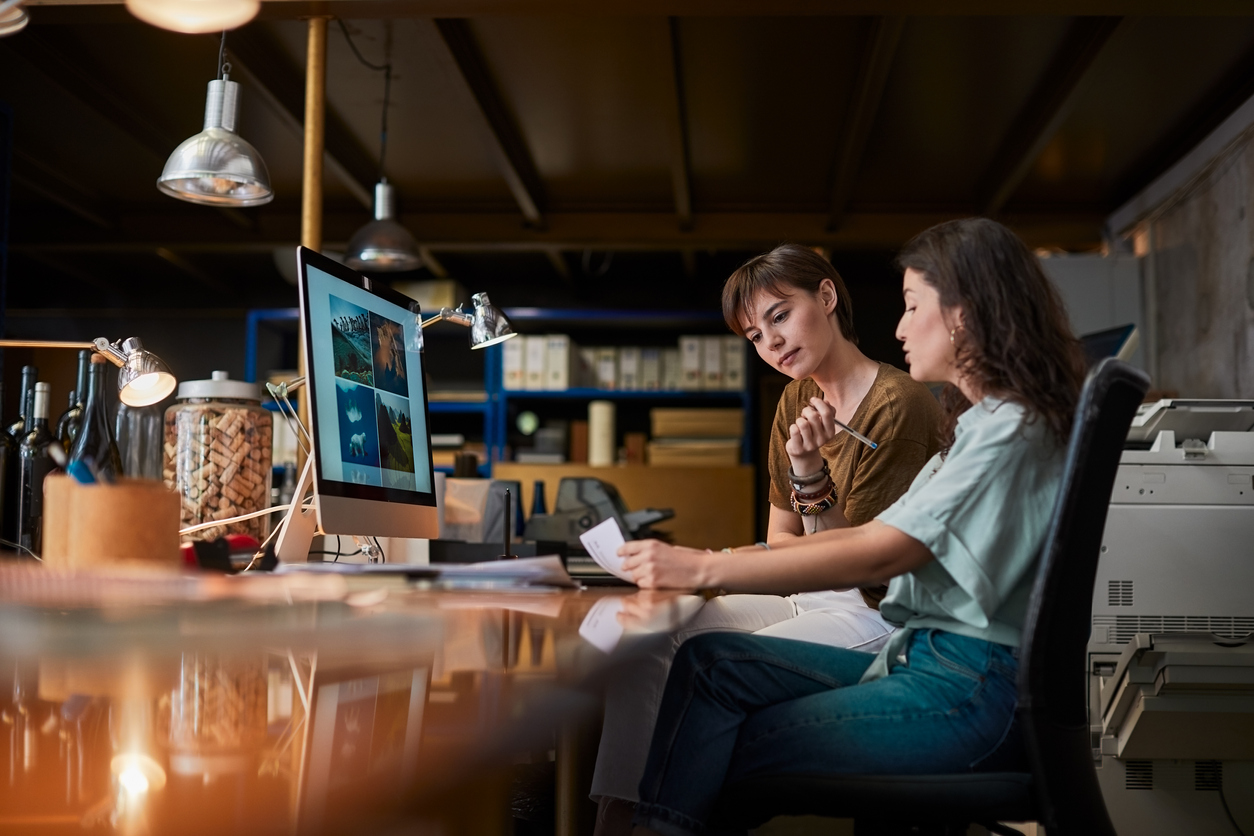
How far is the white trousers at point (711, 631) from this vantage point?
1.39m

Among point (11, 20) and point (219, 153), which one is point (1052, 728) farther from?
point (219, 153)

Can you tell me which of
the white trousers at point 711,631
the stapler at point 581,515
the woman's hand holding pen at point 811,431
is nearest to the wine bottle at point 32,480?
the white trousers at point 711,631

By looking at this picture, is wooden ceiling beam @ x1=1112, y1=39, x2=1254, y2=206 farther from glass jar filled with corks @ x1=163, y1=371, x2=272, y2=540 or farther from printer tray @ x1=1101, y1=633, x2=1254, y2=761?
glass jar filled with corks @ x1=163, y1=371, x2=272, y2=540

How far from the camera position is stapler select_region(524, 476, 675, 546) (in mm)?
3725

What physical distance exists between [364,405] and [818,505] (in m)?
0.82

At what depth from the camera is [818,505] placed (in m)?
1.83

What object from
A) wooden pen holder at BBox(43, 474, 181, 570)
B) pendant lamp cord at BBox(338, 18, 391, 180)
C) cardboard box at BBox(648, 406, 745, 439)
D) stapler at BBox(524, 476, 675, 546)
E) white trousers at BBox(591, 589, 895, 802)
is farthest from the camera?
cardboard box at BBox(648, 406, 745, 439)

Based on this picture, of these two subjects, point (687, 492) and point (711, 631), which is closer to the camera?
point (711, 631)

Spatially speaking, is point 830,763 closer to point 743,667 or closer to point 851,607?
point 743,667

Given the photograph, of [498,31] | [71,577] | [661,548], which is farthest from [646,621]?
[498,31]

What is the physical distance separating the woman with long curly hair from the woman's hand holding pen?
0.47 m

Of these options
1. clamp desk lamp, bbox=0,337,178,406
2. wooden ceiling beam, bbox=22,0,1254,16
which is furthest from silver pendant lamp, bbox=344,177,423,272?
clamp desk lamp, bbox=0,337,178,406

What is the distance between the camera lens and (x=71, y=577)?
1172 millimetres

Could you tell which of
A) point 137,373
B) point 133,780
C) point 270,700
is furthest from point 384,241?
point 133,780
